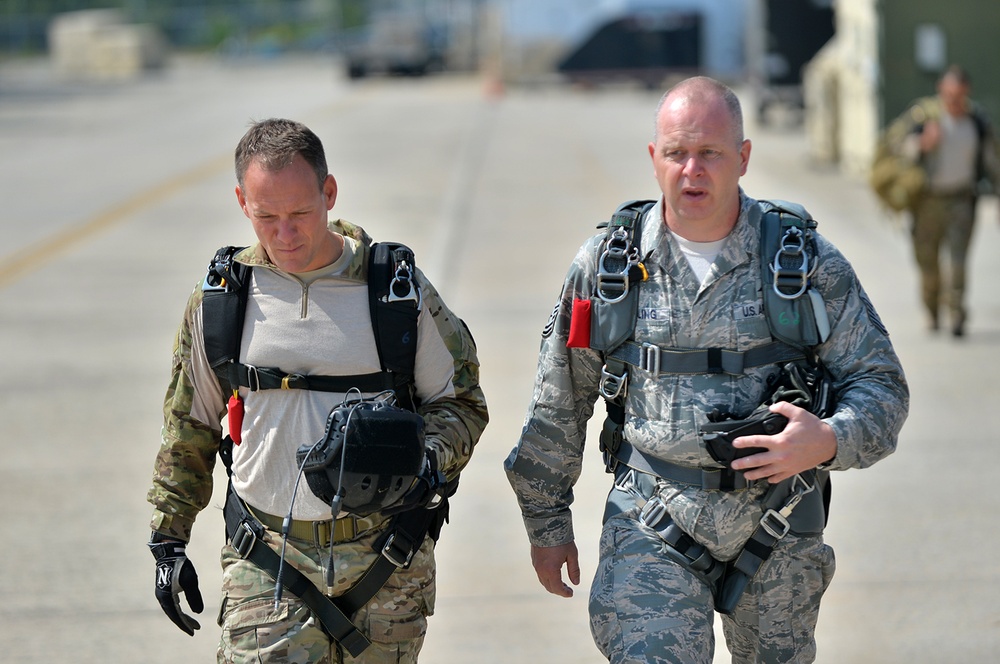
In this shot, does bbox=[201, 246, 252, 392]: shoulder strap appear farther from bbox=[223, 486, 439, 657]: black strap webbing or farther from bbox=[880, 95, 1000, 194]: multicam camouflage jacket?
bbox=[880, 95, 1000, 194]: multicam camouflage jacket

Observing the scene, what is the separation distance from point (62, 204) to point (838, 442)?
17.4 metres

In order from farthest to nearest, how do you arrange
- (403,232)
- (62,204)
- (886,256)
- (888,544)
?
(62,204), (403,232), (886,256), (888,544)

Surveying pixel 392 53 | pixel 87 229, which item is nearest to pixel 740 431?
pixel 87 229

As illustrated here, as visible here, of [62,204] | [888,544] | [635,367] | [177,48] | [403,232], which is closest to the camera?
[635,367]

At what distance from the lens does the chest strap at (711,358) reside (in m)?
3.39

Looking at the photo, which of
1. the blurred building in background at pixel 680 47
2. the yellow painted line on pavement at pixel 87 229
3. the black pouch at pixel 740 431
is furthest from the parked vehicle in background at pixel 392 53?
the black pouch at pixel 740 431

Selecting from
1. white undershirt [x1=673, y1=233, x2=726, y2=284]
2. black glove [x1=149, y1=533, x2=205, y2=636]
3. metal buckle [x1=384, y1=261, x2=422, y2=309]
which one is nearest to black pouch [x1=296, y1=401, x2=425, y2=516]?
metal buckle [x1=384, y1=261, x2=422, y2=309]

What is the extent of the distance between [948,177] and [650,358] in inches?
290

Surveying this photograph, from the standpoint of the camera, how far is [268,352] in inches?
136

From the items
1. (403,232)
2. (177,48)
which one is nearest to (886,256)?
(403,232)

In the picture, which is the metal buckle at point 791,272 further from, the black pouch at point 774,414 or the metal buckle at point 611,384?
the metal buckle at point 611,384

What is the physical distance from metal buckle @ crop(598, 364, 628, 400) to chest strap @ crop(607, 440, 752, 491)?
5.4 inches

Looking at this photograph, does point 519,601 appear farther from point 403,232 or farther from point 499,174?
point 499,174

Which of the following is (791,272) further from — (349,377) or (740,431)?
(349,377)
